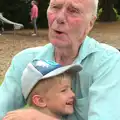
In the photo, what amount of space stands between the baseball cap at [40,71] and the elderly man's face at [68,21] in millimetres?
166

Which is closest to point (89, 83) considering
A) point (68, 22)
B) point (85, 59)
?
point (85, 59)

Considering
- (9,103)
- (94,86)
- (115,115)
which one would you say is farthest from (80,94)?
(9,103)

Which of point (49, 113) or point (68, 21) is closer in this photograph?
point (49, 113)

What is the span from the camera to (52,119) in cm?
224

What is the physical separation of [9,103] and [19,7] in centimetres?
2196

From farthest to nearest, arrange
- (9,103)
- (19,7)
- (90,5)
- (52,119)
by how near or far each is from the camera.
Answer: (19,7), (9,103), (90,5), (52,119)

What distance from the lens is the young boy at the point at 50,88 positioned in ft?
7.39

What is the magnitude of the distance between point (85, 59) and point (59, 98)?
1.07 feet

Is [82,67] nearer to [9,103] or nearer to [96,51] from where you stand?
[96,51]

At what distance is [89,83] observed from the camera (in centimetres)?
243

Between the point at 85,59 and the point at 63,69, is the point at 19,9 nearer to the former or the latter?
the point at 85,59

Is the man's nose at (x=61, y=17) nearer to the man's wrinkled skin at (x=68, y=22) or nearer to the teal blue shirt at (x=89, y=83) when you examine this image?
the man's wrinkled skin at (x=68, y=22)

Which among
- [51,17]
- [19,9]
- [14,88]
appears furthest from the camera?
[19,9]

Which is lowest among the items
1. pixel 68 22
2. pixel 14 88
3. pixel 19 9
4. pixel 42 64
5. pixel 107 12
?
pixel 107 12
